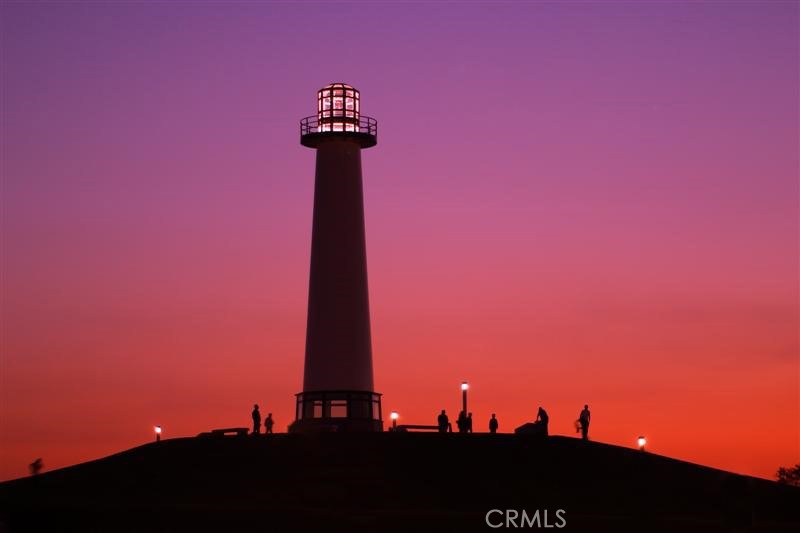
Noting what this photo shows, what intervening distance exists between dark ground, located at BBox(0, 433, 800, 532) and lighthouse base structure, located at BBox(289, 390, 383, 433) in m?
7.88

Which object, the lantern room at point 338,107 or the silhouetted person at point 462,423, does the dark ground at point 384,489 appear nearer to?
the silhouetted person at point 462,423

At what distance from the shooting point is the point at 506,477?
46031mm

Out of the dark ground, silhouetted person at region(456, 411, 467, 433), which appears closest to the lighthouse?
silhouetted person at region(456, 411, 467, 433)

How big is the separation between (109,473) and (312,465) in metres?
7.04

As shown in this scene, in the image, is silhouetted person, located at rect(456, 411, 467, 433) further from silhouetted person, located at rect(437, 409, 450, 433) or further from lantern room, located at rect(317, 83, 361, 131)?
lantern room, located at rect(317, 83, 361, 131)

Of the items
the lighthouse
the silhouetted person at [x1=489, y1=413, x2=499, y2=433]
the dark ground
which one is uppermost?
the lighthouse

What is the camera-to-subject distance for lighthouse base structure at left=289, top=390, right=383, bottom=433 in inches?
2283

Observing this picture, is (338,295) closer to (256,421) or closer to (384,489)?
(256,421)

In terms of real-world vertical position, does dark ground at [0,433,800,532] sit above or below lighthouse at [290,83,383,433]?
below

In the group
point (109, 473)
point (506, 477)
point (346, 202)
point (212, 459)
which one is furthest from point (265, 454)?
point (346, 202)

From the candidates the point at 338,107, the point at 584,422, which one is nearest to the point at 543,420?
the point at 584,422

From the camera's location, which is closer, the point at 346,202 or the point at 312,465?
the point at 312,465

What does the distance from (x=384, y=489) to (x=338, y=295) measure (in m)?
16.1

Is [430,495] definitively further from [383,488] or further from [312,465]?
[312,465]
